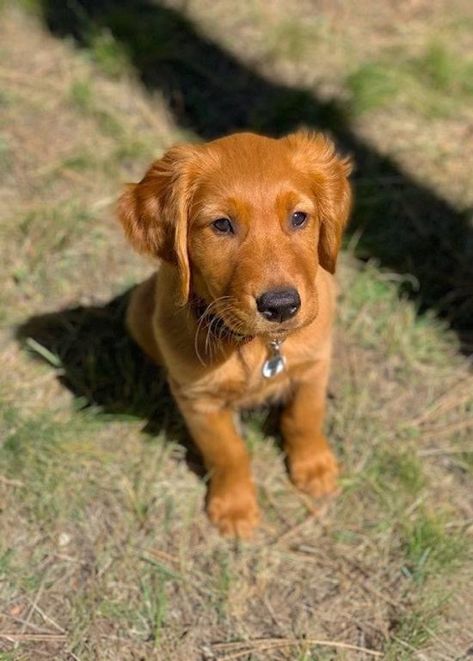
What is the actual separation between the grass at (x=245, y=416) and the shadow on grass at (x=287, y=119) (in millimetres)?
15

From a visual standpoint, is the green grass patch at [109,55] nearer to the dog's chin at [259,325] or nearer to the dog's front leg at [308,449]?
the dog's front leg at [308,449]

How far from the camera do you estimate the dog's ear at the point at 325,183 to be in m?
2.91

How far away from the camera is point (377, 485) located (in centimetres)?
368

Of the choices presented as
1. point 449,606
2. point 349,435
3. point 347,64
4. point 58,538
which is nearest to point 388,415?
point 349,435

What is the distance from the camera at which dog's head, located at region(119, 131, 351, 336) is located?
2688 millimetres

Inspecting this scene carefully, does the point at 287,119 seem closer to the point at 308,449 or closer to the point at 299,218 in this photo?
the point at 308,449

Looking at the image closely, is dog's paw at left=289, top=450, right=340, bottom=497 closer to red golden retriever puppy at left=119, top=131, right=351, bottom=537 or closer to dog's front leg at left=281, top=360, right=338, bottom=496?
dog's front leg at left=281, top=360, right=338, bottom=496

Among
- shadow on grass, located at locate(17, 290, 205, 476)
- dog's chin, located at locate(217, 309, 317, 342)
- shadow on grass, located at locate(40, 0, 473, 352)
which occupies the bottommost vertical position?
shadow on grass, located at locate(17, 290, 205, 476)

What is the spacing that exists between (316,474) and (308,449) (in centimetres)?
11

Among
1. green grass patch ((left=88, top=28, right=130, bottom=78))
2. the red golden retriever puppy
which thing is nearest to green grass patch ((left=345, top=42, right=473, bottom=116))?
green grass patch ((left=88, top=28, right=130, bottom=78))

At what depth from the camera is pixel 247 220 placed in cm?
273

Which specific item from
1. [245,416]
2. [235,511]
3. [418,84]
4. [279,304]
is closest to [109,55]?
[418,84]

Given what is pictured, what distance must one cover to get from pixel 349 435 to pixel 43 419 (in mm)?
1322

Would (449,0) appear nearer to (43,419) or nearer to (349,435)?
(349,435)
